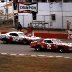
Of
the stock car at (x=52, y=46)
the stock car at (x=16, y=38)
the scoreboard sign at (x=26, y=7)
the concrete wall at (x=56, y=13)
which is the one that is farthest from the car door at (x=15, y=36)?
the scoreboard sign at (x=26, y=7)

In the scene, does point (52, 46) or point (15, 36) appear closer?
point (52, 46)

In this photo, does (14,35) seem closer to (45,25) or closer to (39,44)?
(39,44)

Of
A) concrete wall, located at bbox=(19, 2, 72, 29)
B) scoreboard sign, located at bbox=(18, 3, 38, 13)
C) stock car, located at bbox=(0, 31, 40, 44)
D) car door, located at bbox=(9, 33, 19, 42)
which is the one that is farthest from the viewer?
scoreboard sign, located at bbox=(18, 3, 38, 13)

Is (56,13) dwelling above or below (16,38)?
above

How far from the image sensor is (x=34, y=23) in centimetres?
5622

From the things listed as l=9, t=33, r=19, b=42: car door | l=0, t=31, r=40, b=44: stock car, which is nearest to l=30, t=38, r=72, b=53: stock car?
l=0, t=31, r=40, b=44: stock car

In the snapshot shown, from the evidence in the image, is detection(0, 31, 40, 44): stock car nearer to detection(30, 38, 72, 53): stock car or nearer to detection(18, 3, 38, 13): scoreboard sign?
detection(30, 38, 72, 53): stock car

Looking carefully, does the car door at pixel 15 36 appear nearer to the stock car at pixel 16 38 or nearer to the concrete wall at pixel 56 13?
the stock car at pixel 16 38

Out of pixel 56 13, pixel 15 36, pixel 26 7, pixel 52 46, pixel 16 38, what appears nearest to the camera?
pixel 52 46

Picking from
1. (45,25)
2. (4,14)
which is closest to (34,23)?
(45,25)

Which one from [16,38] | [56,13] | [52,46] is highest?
[56,13]

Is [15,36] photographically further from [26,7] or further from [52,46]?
[26,7]

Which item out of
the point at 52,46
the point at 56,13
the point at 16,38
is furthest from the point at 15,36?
the point at 56,13

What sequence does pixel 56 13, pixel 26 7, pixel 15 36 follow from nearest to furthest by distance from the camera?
1. pixel 15 36
2. pixel 56 13
3. pixel 26 7
